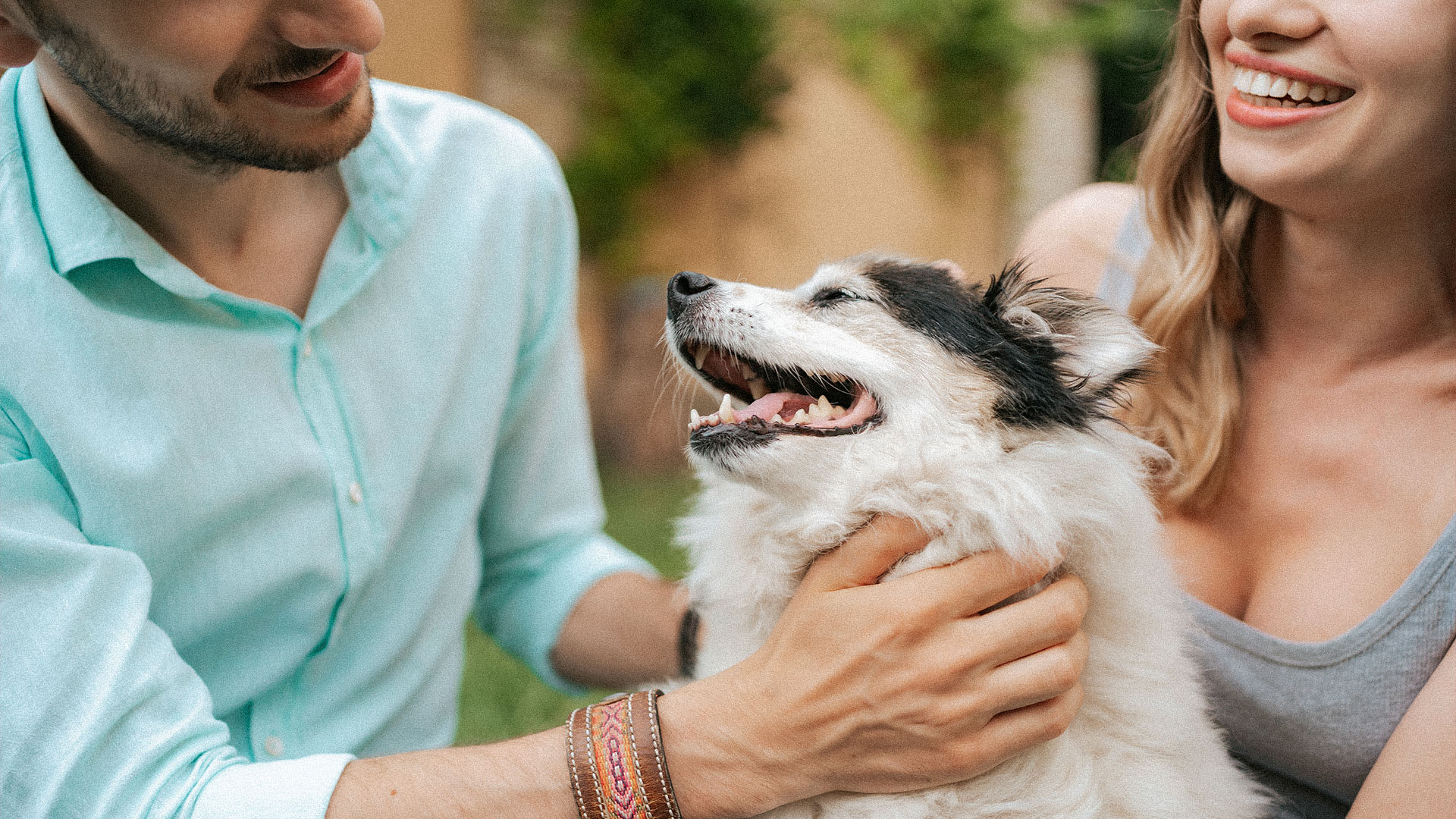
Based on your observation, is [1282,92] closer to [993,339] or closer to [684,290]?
[993,339]

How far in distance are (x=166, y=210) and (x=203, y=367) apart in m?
0.28

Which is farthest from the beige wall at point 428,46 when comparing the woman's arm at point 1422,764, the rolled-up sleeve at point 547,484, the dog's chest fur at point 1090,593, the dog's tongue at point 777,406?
the woman's arm at point 1422,764

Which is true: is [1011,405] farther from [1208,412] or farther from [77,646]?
[77,646]

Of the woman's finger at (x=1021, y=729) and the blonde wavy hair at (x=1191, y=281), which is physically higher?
the blonde wavy hair at (x=1191, y=281)

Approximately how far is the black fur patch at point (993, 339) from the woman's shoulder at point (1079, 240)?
41 cm

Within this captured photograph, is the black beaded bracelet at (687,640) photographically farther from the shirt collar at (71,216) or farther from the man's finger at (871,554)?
the shirt collar at (71,216)

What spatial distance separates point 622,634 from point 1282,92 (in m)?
1.58

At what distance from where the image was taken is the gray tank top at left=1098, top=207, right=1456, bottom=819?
155 cm

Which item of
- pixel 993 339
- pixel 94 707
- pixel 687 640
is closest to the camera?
pixel 94 707

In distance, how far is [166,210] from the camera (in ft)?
5.49

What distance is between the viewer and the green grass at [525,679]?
3.39 m

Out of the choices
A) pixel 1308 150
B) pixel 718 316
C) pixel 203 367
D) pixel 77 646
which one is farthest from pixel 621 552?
pixel 1308 150

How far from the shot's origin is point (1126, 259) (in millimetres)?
2086

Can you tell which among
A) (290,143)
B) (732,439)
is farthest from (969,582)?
(290,143)
